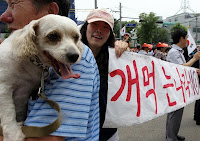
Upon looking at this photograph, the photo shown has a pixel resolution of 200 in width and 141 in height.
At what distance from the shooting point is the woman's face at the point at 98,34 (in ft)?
6.82

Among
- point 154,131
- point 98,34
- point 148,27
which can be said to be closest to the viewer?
point 98,34

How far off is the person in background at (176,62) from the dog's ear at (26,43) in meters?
3.38

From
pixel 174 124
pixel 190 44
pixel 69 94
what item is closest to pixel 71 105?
pixel 69 94

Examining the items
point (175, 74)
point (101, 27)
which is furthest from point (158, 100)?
point (101, 27)

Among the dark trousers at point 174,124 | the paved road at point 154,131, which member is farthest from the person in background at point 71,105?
the paved road at point 154,131

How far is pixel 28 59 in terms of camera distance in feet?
3.18

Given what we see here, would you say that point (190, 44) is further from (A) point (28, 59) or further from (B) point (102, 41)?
(A) point (28, 59)

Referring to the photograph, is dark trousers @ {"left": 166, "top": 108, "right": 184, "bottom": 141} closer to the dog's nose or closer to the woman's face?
the woman's face

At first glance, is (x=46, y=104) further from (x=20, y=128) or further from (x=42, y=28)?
(x=42, y=28)

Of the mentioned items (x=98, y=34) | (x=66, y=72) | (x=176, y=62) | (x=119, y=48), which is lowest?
(x=176, y=62)

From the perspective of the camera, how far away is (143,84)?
2.41m

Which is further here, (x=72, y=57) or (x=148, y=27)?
(x=148, y=27)

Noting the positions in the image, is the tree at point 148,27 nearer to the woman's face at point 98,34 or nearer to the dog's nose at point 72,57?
the woman's face at point 98,34

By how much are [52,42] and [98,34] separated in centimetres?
112
